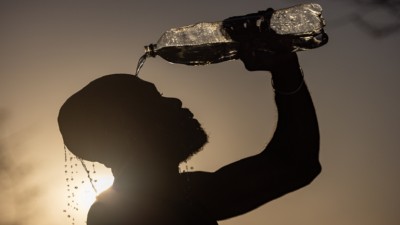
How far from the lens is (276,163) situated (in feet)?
6.31

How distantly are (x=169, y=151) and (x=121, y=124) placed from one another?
0.35 m

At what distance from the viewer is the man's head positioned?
6.31 ft

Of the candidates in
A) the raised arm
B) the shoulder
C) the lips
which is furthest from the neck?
the lips

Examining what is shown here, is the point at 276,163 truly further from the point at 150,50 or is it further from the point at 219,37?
the point at 150,50

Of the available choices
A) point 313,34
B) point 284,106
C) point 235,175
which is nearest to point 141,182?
point 235,175

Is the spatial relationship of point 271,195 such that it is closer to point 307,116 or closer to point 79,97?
point 307,116

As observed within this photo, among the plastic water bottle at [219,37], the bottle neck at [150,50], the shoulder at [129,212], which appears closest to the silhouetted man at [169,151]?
the shoulder at [129,212]

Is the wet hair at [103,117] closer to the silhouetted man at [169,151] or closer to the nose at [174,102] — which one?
the silhouetted man at [169,151]

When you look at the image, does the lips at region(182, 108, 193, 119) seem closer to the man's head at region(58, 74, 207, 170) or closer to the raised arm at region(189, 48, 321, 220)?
the man's head at region(58, 74, 207, 170)

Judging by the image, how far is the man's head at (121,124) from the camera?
6.31ft

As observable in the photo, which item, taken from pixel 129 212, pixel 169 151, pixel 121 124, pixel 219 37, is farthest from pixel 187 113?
pixel 129 212

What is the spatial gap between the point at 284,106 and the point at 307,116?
0.43ft

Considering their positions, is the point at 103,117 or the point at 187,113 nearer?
the point at 103,117

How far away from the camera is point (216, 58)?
243 centimetres
